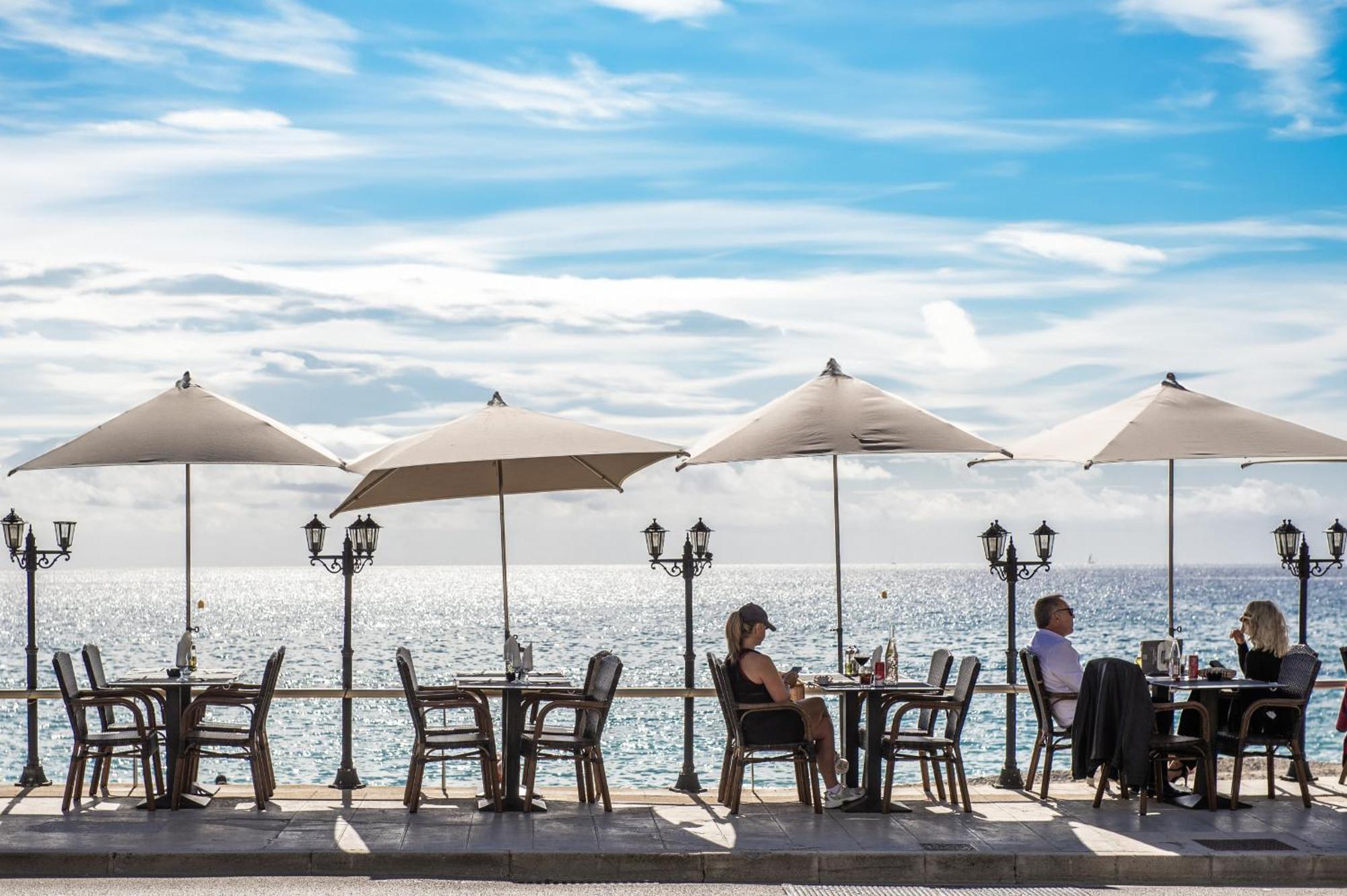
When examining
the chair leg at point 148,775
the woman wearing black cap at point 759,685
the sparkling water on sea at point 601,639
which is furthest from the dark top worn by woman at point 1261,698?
the sparkling water on sea at point 601,639

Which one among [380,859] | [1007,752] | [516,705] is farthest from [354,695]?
[1007,752]

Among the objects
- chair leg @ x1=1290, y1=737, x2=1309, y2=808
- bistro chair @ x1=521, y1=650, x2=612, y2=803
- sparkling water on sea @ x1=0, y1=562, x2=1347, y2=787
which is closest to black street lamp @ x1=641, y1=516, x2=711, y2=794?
bistro chair @ x1=521, y1=650, x2=612, y2=803

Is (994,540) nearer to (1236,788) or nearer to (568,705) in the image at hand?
(1236,788)

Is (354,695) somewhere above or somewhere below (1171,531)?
below

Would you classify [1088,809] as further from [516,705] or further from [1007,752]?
[516,705]

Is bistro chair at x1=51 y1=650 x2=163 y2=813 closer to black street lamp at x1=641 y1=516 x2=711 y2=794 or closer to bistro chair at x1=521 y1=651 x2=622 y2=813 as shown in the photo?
bistro chair at x1=521 y1=651 x2=622 y2=813

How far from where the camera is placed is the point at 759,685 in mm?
9008

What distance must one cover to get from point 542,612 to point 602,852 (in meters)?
97.2

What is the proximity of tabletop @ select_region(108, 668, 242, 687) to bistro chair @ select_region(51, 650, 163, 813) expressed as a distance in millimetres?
118

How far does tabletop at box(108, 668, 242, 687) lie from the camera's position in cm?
909

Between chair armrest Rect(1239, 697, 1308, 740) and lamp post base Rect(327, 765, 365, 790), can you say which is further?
lamp post base Rect(327, 765, 365, 790)

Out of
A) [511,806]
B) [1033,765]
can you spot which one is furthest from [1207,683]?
[511,806]

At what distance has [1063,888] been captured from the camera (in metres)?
7.43

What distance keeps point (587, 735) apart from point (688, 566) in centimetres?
188
